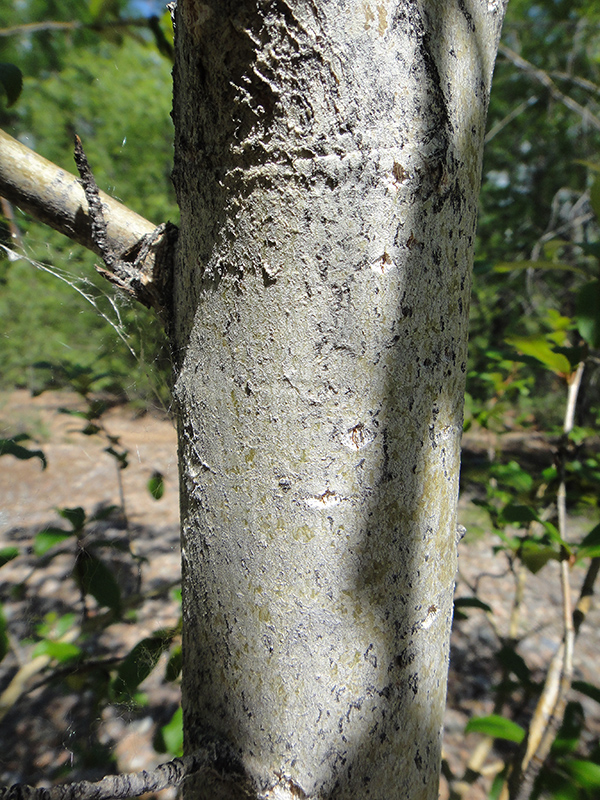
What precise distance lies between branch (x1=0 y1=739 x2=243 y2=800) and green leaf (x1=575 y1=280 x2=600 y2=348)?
1106mm

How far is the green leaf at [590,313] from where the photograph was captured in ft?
3.68

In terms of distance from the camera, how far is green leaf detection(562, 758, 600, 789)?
0.99 meters

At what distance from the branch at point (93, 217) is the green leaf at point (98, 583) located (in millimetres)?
897

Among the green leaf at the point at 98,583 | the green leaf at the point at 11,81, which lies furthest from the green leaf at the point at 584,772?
the green leaf at the point at 11,81

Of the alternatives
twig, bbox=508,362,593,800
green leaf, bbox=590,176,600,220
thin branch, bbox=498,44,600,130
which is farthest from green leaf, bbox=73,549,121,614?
thin branch, bbox=498,44,600,130

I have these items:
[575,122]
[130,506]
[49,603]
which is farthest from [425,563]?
[575,122]

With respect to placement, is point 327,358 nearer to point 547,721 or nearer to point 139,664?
point 139,664

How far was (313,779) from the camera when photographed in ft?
1.52

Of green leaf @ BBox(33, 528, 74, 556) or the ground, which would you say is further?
the ground

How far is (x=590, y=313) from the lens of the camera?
1143 millimetres

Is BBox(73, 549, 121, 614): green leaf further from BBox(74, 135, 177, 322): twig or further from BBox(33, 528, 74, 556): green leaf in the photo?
BBox(74, 135, 177, 322): twig

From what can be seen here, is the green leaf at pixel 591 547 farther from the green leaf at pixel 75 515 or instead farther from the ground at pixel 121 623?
the green leaf at pixel 75 515

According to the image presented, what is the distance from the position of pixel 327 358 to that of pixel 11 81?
962 millimetres

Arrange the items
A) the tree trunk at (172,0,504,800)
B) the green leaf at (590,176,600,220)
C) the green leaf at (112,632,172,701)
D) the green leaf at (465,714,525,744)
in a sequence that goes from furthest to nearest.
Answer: the green leaf at (465,714,525,744) < the green leaf at (590,176,600,220) < the green leaf at (112,632,172,701) < the tree trunk at (172,0,504,800)
